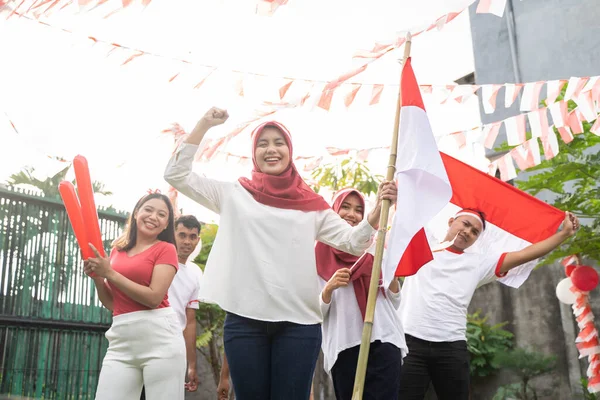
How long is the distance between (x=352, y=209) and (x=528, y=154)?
2.60m

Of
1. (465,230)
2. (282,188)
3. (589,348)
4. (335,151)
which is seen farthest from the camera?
(589,348)

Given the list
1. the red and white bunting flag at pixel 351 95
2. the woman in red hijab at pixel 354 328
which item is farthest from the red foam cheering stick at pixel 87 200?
the red and white bunting flag at pixel 351 95

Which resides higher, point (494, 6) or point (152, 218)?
point (494, 6)

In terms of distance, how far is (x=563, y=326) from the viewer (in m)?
8.14

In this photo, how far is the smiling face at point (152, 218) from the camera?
337cm

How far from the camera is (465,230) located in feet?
13.5

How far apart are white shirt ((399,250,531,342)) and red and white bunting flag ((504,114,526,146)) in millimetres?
1701

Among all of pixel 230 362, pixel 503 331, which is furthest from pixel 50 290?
pixel 503 331

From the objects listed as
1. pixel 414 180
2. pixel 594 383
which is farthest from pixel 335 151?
pixel 594 383

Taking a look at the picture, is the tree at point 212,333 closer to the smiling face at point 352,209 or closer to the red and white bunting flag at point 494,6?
the smiling face at point 352,209

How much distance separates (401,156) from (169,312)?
4.55ft

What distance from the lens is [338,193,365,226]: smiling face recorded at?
12.0ft

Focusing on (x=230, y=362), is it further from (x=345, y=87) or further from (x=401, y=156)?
(x=345, y=87)

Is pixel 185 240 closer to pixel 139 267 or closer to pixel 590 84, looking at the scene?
pixel 139 267
